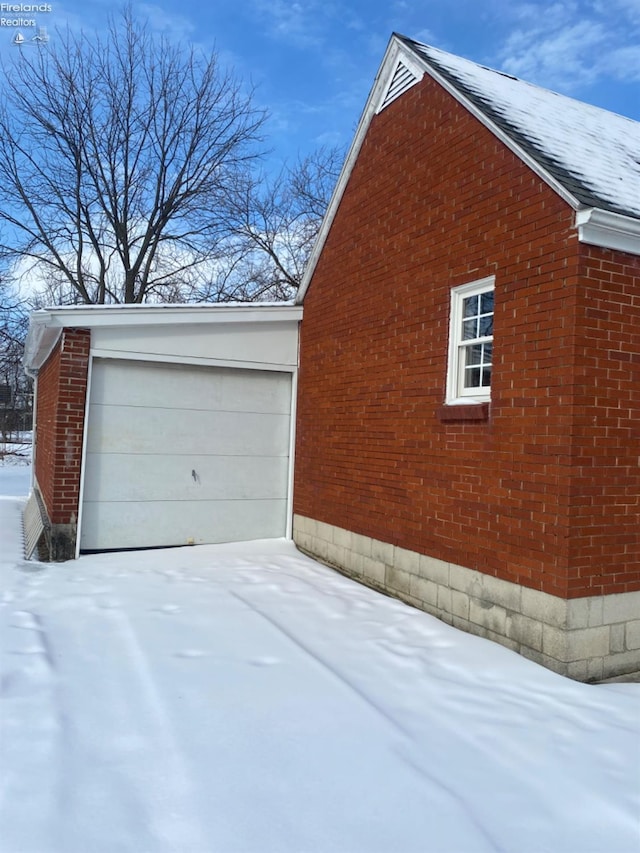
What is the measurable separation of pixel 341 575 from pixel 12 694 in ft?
14.4

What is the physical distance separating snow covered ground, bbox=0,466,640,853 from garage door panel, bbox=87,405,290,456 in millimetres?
2598

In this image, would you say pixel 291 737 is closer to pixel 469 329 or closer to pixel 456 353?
pixel 456 353

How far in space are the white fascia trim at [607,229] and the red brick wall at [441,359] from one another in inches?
4.5

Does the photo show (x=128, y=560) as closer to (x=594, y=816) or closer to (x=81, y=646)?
(x=81, y=646)

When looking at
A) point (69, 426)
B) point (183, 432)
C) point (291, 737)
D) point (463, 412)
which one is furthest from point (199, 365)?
point (291, 737)

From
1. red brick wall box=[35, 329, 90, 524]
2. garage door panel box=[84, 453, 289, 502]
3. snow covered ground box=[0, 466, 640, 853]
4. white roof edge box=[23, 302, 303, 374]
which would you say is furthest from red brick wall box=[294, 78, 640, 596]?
red brick wall box=[35, 329, 90, 524]

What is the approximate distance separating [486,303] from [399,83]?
3.30 meters

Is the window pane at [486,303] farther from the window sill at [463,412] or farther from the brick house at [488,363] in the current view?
the window sill at [463,412]

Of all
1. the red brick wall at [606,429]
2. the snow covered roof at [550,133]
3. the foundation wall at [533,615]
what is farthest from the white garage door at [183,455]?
the red brick wall at [606,429]

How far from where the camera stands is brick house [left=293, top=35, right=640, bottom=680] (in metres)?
4.64

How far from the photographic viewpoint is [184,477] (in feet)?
27.6

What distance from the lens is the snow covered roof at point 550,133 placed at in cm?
466

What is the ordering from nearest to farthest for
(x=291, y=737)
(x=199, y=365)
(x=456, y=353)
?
(x=291, y=737) < (x=456, y=353) < (x=199, y=365)

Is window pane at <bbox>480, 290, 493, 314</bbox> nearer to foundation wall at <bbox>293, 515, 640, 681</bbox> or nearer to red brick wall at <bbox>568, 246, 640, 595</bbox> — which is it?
red brick wall at <bbox>568, 246, 640, 595</bbox>
